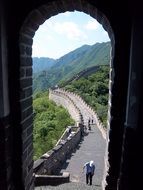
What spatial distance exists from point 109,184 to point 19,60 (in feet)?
6.39

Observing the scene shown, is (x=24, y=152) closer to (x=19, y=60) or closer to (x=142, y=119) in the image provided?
(x=19, y=60)

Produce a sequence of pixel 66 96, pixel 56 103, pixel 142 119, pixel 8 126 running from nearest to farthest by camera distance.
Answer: pixel 142 119 < pixel 8 126 < pixel 66 96 < pixel 56 103

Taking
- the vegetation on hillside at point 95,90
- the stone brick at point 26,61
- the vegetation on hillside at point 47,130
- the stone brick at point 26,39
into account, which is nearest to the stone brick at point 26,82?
the stone brick at point 26,61

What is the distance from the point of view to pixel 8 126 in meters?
4.17

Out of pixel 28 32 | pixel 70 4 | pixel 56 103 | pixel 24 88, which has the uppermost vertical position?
pixel 70 4

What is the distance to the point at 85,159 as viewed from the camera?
1797 cm

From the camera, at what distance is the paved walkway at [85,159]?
34.6 feet

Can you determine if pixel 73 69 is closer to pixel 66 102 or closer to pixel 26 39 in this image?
pixel 66 102

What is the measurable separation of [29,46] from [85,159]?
45.3 ft

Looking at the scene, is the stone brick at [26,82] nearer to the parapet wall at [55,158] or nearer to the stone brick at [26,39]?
the stone brick at [26,39]

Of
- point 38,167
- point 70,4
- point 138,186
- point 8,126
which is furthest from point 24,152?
point 38,167

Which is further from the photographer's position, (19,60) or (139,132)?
(19,60)

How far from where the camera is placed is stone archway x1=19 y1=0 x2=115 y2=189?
14.3ft

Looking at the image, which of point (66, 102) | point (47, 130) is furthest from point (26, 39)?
point (66, 102)
